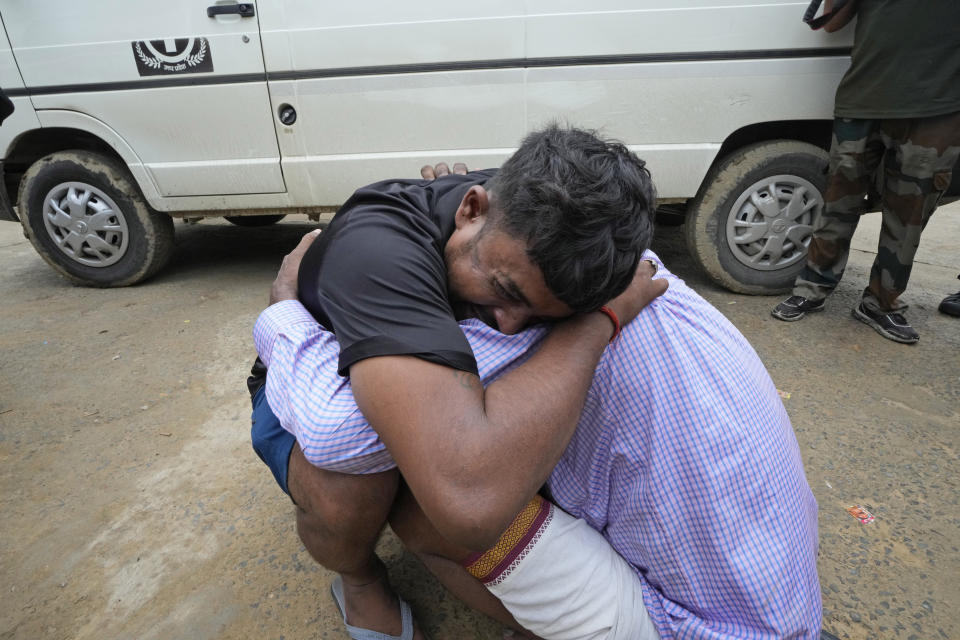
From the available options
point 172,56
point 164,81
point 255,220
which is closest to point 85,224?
point 164,81

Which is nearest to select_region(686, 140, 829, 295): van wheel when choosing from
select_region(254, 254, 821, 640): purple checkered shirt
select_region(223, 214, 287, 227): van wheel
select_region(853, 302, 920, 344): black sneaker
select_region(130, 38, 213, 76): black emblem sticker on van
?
select_region(853, 302, 920, 344): black sneaker

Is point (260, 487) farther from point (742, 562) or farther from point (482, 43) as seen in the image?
point (482, 43)

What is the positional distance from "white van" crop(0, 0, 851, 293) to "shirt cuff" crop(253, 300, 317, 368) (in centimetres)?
213

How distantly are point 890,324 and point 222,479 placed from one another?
3.38 meters

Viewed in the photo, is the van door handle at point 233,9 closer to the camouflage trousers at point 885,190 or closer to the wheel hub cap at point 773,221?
the wheel hub cap at point 773,221

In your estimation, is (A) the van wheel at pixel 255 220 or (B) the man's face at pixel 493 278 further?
(A) the van wheel at pixel 255 220

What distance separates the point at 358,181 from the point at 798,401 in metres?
2.68

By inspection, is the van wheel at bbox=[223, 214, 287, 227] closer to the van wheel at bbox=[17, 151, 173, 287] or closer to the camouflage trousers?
the van wheel at bbox=[17, 151, 173, 287]

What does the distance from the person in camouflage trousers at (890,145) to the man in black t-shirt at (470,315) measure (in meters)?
2.35

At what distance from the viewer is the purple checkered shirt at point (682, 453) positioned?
1037 mm

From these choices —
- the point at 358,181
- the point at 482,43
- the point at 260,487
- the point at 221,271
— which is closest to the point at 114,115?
the point at 221,271

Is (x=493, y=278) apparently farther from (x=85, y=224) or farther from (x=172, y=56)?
(x=85, y=224)

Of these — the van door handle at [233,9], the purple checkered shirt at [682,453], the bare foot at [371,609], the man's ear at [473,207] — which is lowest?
the bare foot at [371,609]

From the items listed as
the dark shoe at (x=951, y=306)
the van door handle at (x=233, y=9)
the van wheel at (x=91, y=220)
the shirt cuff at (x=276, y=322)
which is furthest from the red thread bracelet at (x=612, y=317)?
the van wheel at (x=91, y=220)
